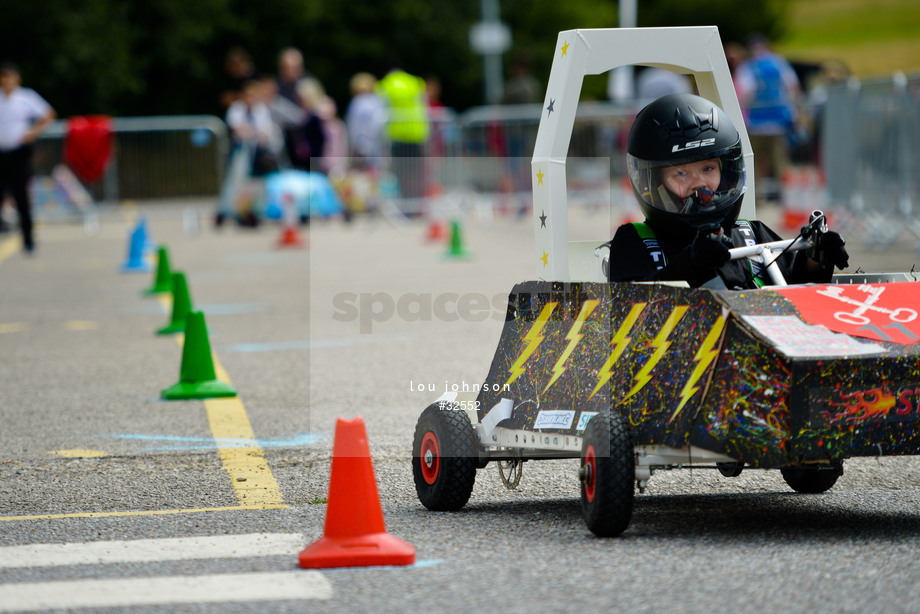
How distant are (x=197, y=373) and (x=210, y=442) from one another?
1492mm

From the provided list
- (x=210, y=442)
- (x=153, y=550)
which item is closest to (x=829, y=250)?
(x=153, y=550)

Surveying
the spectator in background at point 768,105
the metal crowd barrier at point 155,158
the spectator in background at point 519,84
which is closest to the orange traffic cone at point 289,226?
the metal crowd barrier at point 155,158

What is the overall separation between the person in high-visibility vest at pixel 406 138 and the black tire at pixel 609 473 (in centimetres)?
1809

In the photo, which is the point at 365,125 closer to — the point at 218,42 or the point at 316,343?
the point at 316,343

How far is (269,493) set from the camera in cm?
587

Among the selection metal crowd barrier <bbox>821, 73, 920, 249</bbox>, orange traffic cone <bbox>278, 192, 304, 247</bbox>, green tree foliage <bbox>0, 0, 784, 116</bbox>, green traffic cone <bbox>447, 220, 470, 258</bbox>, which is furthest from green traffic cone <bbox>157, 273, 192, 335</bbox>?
green tree foliage <bbox>0, 0, 784, 116</bbox>

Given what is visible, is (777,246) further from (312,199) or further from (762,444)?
(312,199)

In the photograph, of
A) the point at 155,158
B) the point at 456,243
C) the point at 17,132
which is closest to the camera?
the point at 456,243

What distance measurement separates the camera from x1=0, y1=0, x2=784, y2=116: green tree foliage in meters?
39.5

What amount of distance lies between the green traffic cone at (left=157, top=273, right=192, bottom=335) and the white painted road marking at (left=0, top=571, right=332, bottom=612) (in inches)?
245

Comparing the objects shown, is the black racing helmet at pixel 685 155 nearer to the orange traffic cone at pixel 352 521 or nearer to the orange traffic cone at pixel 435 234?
the orange traffic cone at pixel 352 521

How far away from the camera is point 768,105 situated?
20203 mm

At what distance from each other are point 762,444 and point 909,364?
0.53m

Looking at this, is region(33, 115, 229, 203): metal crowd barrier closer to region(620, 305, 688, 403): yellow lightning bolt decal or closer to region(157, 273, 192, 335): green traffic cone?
region(157, 273, 192, 335): green traffic cone
